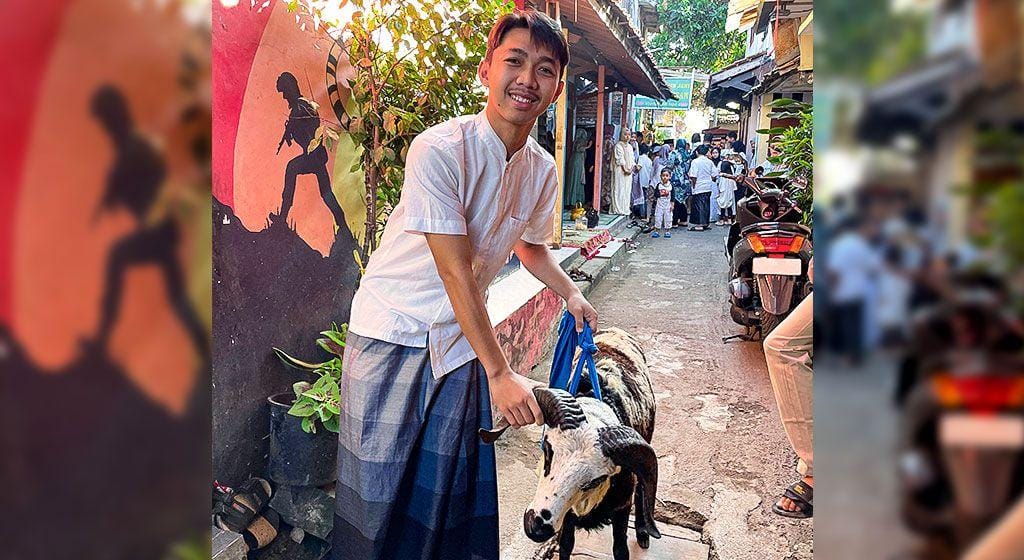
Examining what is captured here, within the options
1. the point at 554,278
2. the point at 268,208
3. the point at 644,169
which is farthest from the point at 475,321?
the point at 644,169

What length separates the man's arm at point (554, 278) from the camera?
8.71ft

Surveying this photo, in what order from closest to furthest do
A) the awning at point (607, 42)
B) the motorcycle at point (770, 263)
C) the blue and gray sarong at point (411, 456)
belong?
the blue and gray sarong at point (411, 456) < the motorcycle at point (770, 263) < the awning at point (607, 42)

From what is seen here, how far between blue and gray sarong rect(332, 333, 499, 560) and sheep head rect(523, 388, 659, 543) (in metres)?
0.20

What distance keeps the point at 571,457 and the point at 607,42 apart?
32.0 feet

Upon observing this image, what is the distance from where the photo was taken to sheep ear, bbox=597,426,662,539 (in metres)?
2.47

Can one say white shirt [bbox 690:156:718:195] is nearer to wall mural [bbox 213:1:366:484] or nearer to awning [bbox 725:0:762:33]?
awning [bbox 725:0:762:33]

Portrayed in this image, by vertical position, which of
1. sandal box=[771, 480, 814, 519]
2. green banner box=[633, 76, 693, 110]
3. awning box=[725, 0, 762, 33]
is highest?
awning box=[725, 0, 762, 33]

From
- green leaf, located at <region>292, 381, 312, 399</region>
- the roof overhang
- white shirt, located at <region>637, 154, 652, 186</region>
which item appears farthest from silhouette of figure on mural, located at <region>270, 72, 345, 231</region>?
white shirt, located at <region>637, 154, 652, 186</region>

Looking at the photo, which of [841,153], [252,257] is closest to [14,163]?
[841,153]

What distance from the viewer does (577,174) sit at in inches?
601

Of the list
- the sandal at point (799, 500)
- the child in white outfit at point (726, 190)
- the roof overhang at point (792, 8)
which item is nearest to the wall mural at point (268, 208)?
the sandal at point (799, 500)

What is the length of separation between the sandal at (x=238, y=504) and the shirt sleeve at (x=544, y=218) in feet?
5.48

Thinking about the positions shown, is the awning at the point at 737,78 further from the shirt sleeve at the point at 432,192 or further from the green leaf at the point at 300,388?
the shirt sleeve at the point at 432,192

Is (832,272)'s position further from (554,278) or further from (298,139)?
(298,139)
